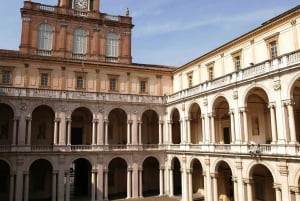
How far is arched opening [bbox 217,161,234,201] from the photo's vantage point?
2912cm

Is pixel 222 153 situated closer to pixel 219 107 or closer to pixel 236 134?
pixel 236 134

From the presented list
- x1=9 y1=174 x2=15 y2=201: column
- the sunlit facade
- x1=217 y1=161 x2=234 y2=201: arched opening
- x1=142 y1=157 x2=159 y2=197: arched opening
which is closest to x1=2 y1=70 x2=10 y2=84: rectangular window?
the sunlit facade

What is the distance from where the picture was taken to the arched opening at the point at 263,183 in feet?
81.6

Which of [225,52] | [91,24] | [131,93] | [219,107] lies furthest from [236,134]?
[91,24]

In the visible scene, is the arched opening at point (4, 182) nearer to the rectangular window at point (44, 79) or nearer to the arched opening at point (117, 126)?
the rectangular window at point (44, 79)

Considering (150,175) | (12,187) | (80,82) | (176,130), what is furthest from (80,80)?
(150,175)

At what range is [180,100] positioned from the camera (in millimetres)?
32062

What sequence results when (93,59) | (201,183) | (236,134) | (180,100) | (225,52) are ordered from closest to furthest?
(236,134)
(225,52)
(180,100)
(201,183)
(93,59)

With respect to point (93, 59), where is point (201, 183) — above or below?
below

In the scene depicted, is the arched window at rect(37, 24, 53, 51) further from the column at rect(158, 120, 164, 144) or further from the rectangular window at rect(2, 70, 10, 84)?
the column at rect(158, 120, 164, 144)

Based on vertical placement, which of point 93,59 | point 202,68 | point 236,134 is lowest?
point 236,134

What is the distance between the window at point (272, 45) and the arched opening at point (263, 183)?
9.29 m

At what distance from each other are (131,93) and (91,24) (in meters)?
10.4

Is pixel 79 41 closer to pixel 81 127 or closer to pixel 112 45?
pixel 112 45
